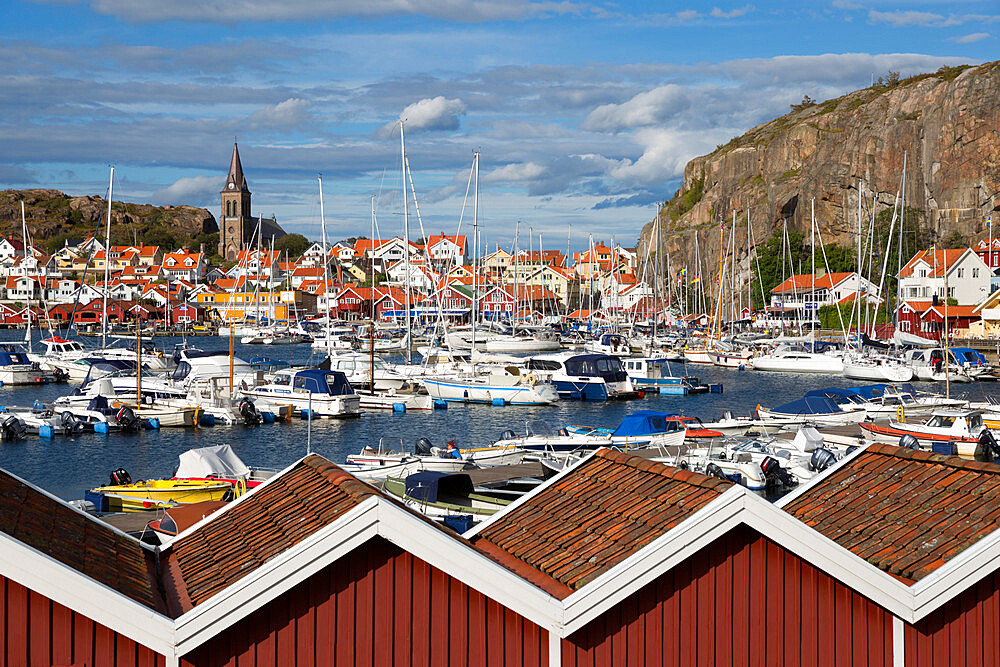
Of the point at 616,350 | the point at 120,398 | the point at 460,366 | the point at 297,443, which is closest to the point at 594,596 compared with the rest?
the point at 297,443

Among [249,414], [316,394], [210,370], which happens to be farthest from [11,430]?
[210,370]

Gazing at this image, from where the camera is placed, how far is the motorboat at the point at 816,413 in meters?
41.0

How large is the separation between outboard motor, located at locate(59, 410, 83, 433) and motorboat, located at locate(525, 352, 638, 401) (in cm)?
2390

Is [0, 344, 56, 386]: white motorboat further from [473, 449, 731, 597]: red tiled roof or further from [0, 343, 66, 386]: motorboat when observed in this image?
[473, 449, 731, 597]: red tiled roof

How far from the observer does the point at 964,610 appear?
24.2 feet

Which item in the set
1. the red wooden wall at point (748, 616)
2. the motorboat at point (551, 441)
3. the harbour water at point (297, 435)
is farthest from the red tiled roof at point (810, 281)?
the red wooden wall at point (748, 616)

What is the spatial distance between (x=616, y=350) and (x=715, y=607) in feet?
239

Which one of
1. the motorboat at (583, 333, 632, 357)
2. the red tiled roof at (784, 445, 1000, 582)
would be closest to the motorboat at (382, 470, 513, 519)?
the red tiled roof at (784, 445, 1000, 582)

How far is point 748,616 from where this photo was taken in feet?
24.1

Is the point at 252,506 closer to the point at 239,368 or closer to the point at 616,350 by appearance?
the point at 239,368

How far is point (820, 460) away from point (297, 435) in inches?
867

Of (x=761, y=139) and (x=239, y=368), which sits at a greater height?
(x=761, y=139)

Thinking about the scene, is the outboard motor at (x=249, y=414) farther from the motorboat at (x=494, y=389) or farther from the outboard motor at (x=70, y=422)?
the motorboat at (x=494, y=389)

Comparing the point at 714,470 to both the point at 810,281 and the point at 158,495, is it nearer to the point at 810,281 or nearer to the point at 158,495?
the point at 158,495
